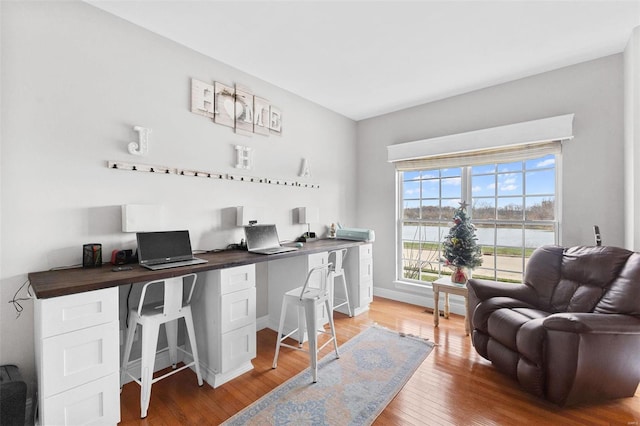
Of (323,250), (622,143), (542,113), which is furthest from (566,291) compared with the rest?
(323,250)

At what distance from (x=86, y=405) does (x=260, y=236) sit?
1.68m

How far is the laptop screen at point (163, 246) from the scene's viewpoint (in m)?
2.06

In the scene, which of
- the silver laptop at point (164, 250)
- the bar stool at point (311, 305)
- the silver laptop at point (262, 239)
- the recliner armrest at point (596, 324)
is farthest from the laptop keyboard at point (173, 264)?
the recliner armrest at point (596, 324)

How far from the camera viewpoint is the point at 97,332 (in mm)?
1532

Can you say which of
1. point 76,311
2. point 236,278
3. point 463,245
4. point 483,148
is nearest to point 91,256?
point 76,311

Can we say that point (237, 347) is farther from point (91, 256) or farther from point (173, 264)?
point (91, 256)

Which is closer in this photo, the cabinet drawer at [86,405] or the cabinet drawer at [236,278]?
the cabinet drawer at [86,405]

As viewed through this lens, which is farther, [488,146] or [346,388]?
[488,146]

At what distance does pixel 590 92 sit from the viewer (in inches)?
110

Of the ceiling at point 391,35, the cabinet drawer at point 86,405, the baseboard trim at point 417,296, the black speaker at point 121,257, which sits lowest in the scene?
the baseboard trim at point 417,296

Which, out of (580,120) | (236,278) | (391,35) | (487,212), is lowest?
(236,278)

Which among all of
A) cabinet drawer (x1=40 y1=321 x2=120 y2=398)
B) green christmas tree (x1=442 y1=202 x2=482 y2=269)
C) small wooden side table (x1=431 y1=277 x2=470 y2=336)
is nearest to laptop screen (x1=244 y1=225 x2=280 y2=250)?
cabinet drawer (x1=40 y1=321 x2=120 y2=398)

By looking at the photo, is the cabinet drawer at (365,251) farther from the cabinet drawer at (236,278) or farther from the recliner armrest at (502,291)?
the cabinet drawer at (236,278)

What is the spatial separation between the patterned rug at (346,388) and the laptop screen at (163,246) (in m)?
1.21
